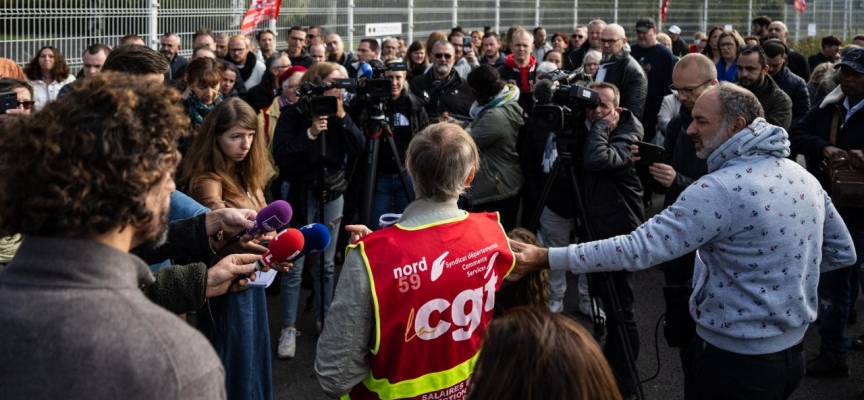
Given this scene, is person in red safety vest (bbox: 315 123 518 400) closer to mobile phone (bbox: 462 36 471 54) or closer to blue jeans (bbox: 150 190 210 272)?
blue jeans (bbox: 150 190 210 272)

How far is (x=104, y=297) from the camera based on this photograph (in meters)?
1.44

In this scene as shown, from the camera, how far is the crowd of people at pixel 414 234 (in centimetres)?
147

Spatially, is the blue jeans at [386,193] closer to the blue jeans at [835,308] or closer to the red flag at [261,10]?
the blue jeans at [835,308]

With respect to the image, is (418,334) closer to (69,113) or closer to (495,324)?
(495,324)

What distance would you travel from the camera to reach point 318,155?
17.2 ft

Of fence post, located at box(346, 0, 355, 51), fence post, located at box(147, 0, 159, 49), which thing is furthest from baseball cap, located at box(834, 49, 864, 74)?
fence post, located at box(346, 0, 355, 51)

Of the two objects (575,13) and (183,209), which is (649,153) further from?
(575,13)

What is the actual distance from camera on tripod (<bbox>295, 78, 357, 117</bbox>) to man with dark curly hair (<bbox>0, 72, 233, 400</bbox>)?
3.52m

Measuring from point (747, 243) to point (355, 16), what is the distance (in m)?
10.9

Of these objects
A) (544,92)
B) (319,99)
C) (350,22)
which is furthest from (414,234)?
(350,22)

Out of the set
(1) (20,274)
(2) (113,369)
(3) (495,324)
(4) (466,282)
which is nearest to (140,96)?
(1) (20,274)

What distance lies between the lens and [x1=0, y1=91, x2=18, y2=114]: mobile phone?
3635 mm

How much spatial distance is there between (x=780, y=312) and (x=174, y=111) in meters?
2.20

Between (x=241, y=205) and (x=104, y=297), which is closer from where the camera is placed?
(x=104, y=297)
